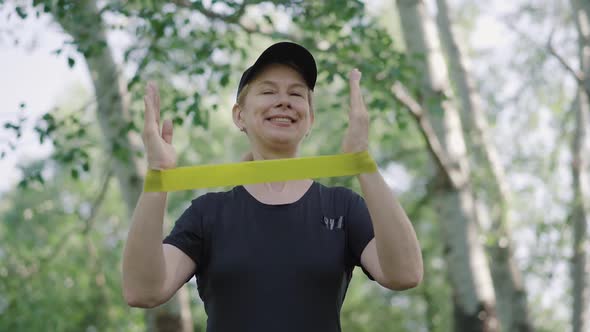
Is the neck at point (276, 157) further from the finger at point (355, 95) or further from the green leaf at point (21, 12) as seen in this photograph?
the green leaf at point (21, 12)

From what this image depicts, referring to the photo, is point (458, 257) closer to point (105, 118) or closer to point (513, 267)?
point (513, 267)

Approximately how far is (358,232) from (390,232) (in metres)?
0.22

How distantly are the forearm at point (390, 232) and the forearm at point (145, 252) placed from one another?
521 mm

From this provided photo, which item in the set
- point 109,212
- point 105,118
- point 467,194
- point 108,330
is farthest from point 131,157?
point 109,212

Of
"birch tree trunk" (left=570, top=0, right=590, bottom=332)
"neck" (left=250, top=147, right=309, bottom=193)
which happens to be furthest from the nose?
"birch tree trunk" (left=570, top=0, right=590, bottom=332)

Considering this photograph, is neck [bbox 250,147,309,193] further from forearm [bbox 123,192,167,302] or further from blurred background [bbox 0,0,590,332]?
blurred background [bbox 0,0,590,332]

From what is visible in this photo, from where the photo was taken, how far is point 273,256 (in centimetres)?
209

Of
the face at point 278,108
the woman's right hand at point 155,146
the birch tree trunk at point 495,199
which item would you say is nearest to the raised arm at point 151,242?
the woman's right hand at point 155,146

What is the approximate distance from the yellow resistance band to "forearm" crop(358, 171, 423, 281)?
0.16 ft

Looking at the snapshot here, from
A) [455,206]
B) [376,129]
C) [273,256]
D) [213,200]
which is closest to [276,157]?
[213,200]

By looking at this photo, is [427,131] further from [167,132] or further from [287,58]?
[167,132]

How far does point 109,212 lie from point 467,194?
46.4ft

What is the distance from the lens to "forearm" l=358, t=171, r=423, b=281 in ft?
6.36

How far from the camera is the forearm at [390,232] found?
194cm
